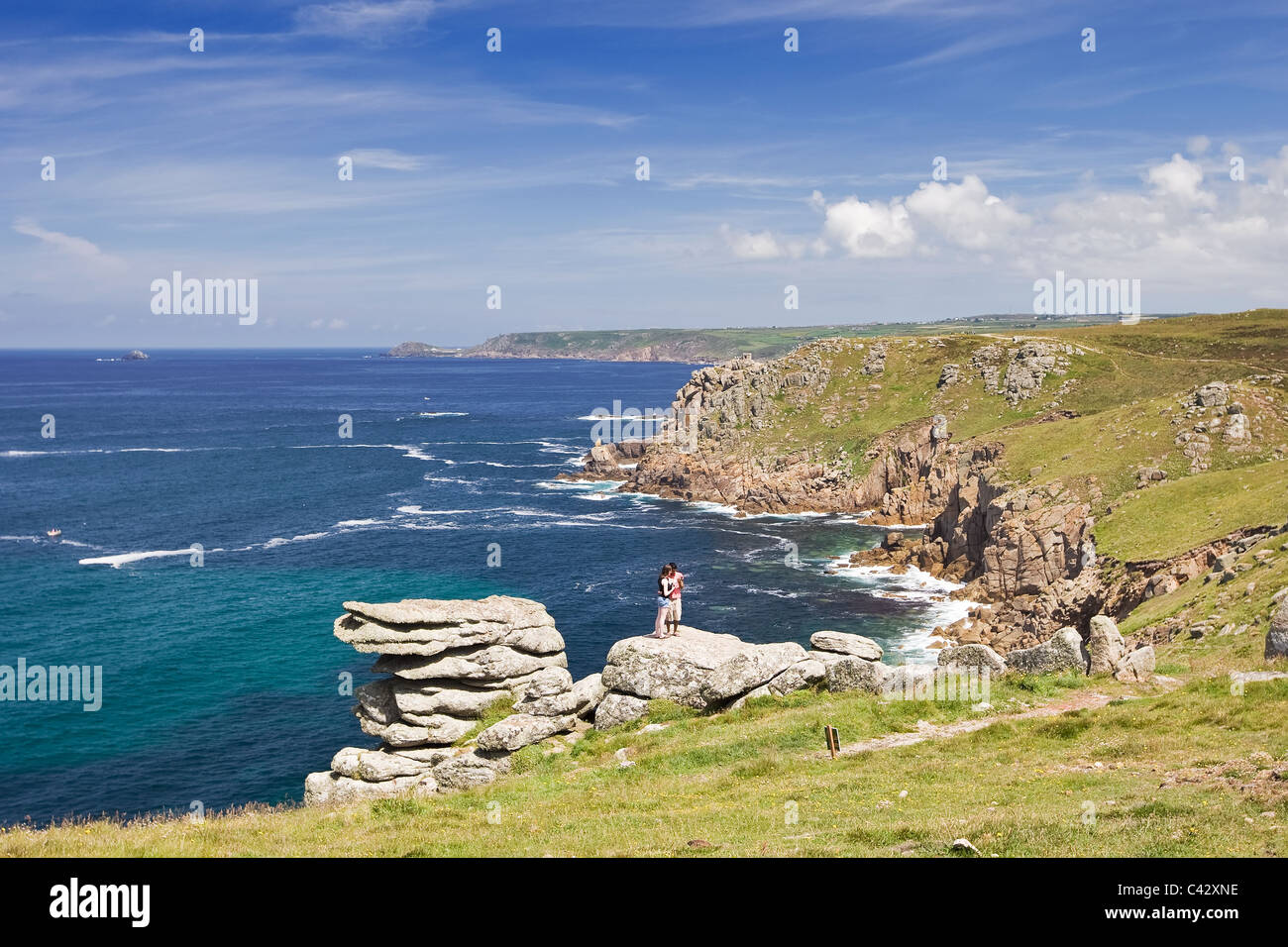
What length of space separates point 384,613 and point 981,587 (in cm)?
5742

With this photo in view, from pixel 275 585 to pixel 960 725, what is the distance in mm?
73229

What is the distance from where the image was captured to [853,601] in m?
78.4

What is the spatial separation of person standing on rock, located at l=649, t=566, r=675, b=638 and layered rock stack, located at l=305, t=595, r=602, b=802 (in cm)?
343

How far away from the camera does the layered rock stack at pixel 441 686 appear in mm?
32688

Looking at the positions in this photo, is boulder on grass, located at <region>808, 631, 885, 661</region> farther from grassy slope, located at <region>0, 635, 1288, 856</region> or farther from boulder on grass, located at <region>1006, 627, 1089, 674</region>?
boulder on grass, located at <region>1006, 627, 1089, 674</region>

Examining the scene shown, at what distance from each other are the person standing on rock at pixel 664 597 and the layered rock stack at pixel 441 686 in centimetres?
343

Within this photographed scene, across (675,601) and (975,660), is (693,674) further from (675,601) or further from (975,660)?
(975,660)

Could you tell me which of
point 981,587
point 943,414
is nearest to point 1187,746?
point 981,587

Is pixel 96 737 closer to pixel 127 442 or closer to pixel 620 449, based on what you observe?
pixel 620 449

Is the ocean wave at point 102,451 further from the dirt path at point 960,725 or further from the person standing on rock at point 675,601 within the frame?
the dirt path at point 960,725

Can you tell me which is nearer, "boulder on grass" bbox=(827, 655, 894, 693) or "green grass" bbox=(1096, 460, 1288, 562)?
"boulder on grass" bbox=(827, 655, 894, 693)

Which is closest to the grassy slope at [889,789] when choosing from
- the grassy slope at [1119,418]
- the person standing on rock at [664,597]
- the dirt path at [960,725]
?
the dirt path at [960,725]

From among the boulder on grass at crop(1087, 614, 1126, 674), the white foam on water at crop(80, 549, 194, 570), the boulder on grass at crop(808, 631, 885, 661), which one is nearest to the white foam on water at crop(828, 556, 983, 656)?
the boulder on grass at crop(808, 631, 885, 661)

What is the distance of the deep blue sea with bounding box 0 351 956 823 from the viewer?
171 ft
